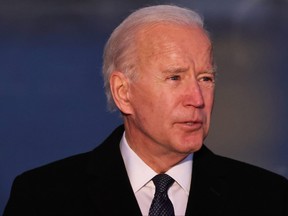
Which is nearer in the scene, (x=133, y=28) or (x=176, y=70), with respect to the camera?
(x=176, y=70)

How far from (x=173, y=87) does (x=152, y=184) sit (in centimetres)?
28

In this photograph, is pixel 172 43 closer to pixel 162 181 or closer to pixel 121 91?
pixel 121 91

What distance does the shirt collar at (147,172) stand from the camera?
2.25m

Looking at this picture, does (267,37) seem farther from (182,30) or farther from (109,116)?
(182,30)

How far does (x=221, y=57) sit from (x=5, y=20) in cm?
80

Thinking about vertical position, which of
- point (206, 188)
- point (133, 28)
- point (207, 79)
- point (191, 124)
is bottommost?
point (206, 188)

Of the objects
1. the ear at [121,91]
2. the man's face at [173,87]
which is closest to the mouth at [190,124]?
the man's face at [173,87]

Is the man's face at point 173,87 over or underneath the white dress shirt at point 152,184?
over

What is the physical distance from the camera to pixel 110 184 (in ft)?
7.54

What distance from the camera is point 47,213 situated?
2246 mm

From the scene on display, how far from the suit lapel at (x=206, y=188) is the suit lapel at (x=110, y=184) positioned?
156 mm

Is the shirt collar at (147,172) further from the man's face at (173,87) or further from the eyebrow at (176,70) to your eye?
the eyebrow at (176,70)

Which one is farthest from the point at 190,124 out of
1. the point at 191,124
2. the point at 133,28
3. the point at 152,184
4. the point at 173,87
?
the point at 133,28

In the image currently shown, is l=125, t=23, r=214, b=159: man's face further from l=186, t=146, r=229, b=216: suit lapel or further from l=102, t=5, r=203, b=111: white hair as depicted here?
l=186, t=146, r=229, b=216: suit lapel
